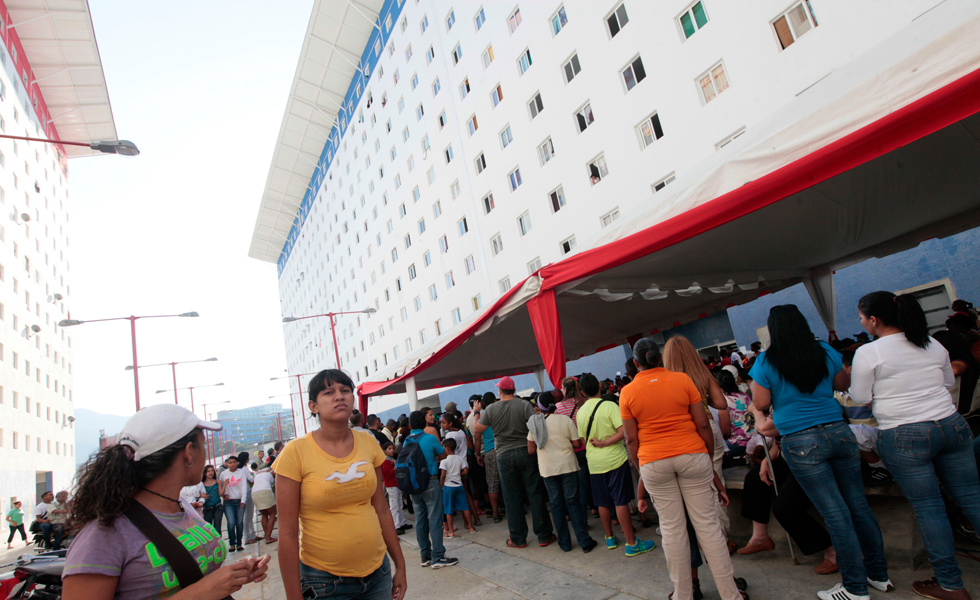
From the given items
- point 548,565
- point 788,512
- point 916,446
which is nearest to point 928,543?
point 916,446

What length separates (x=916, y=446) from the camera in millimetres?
3016

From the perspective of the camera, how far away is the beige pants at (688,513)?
337 cm

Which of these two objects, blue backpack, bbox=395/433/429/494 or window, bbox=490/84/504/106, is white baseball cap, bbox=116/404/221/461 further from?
window, bbox=490/84/504/106

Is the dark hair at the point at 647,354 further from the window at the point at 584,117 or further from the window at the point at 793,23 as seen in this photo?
the window at the point at 584,117

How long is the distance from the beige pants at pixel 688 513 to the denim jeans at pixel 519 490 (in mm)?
2498

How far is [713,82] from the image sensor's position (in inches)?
581

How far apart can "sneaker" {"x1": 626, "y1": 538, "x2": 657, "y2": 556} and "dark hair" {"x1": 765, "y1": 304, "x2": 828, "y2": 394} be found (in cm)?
245

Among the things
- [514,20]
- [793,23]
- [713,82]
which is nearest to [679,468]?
[793,23]

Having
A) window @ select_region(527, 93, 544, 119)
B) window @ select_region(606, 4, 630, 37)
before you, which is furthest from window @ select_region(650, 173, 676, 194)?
window @ select_region(527, 93, 544, 119)

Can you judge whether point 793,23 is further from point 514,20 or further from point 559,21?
point 514,20

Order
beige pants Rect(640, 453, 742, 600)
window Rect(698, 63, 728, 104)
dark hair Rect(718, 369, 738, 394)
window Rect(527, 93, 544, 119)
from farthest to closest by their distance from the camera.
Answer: window Rect(527, 93, 544, 119), window Rect(698, 63, 728, 104), dark hair Rect(718, 369, 738, 394), beige pants Rect(640, 453, 742, 600)

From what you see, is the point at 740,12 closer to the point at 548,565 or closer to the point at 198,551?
the point at 548,565

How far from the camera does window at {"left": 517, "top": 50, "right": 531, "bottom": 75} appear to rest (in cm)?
2161

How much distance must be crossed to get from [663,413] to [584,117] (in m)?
17.7
